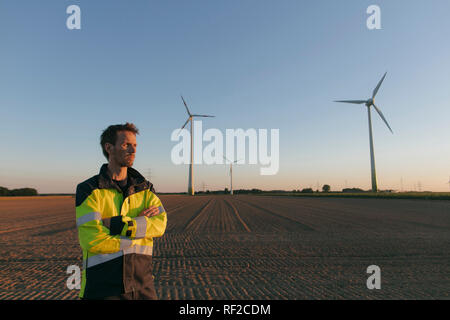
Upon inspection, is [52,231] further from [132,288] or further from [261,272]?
[132,288]

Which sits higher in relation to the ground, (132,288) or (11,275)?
(132,288)

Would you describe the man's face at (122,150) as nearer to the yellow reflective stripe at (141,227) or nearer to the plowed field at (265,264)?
the yellow reflective stripe at (141,227)

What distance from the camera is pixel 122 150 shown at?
100 inches

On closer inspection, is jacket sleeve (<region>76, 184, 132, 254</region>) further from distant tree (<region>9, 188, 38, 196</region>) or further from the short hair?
distant tree (<region>9, 188, 38, 196</region>)

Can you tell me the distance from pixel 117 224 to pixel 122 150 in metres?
0.67

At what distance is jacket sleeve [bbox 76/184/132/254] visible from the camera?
2.28m

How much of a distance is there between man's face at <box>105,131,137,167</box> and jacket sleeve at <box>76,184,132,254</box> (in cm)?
39

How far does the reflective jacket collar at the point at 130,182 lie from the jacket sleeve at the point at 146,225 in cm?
13

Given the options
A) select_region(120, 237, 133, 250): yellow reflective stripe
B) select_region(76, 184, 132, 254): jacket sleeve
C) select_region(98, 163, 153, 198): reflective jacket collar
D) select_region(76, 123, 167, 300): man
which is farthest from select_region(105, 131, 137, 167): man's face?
select_region(120, 237, 133, 250): yellow reflective stripe

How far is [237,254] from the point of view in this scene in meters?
8.16

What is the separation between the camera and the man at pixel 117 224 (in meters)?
2.30
